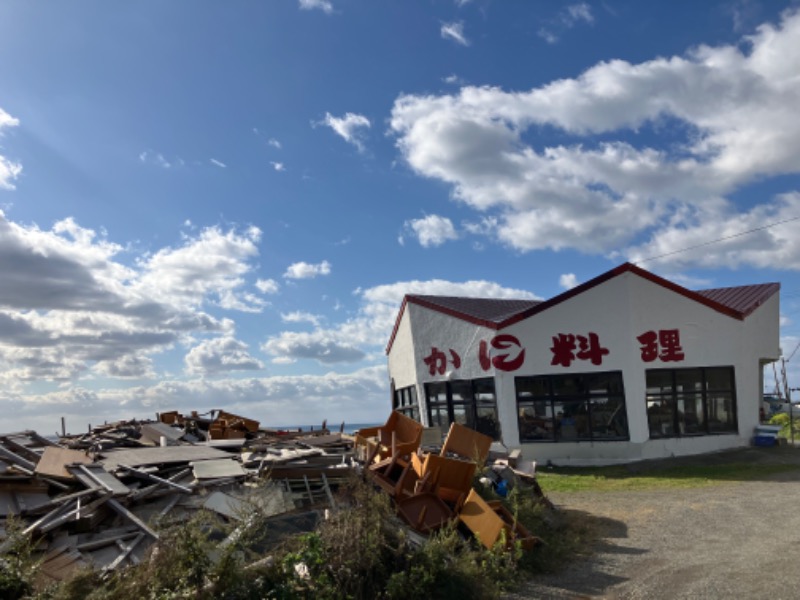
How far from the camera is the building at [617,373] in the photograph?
1875 centimetres

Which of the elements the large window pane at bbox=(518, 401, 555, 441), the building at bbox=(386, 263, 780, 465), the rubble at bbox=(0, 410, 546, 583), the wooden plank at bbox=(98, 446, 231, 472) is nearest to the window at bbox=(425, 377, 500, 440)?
the building at bbox=(386, 263, 780, 465)

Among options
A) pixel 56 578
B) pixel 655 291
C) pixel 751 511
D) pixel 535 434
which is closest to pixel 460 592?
pixel 56 578

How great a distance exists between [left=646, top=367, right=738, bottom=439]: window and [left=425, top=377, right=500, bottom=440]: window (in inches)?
175

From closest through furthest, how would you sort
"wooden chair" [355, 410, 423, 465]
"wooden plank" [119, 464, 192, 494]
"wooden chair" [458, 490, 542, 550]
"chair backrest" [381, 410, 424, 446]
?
"wooden chair" [458, 490, 542, 550] → "wooden plank" [119, 464, 192, 494] → "wooden chair" [355, 410, 423, 465] → "chair backrest" [381, 410, 424, 446]

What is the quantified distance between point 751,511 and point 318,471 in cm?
783

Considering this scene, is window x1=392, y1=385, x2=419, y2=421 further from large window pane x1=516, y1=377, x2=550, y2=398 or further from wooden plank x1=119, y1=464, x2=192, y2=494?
wooden plank x1=119, y1=464, x2=192, y2=494

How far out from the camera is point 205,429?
19469 millimetres

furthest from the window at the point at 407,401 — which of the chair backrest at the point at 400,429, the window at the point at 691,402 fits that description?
the chair backrest at the point at 400,429

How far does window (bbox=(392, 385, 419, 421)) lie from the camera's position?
23922mm

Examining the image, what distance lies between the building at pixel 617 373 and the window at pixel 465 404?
0.20ft

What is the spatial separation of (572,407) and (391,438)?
25.3 ft

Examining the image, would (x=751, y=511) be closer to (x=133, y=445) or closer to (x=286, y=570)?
(x=286, y=570)

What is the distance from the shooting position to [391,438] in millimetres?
13297

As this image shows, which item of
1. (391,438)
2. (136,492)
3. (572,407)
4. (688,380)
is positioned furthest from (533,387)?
(136,492)
